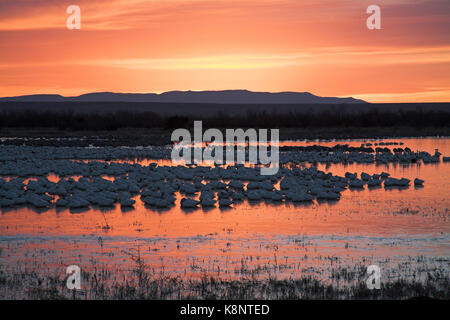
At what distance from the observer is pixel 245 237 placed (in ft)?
43.7

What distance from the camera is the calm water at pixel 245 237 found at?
427 inches

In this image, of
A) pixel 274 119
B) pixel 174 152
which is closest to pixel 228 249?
pixel 174 152

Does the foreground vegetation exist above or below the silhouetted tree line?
below

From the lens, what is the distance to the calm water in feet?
35.6

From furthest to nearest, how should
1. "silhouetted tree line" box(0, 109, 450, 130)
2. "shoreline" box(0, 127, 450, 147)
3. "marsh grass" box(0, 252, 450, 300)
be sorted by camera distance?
"silhouetted tree line" box(0, 109, 450, 130) → "shoreline" box(0, 127, 450, 147) → "marsh grass" box(0, 252, 450, 300)

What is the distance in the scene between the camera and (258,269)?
10.3m

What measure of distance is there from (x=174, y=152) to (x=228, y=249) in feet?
84.0

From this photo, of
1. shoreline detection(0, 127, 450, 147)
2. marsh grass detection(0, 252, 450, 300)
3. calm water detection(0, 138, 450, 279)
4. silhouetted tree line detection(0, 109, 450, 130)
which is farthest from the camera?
silhouetted tree line detection(0, 109, 450, 130)

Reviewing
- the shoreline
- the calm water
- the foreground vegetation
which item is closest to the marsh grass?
the foreground vegetation

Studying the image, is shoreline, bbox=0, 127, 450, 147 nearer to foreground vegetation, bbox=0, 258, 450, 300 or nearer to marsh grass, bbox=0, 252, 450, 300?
marsh grass, bbox=0, 252, 450, 300

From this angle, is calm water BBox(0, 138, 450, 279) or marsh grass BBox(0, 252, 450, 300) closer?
marsh grass BBox(0, 252, 450, 300)

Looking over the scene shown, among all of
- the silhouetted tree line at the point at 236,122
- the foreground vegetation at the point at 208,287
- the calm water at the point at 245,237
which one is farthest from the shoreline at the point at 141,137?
the foreground vegetation at the point at 208,287
